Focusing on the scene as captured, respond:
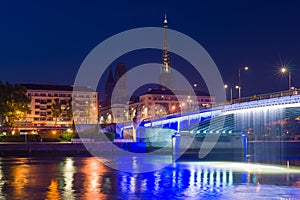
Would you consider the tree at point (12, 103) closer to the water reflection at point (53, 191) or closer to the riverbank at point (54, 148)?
the riverbank at point (54, 148)

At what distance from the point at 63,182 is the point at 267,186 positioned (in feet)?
62.5

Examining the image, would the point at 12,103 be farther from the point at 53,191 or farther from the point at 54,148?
the point at 53,191

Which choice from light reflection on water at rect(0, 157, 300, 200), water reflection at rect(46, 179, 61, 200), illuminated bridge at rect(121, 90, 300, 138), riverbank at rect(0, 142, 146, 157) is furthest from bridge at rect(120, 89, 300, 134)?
water reflection at rect(46, 179, 61, 200)

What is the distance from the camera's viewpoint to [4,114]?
4877 inches

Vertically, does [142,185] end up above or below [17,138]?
below

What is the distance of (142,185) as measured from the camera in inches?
1713

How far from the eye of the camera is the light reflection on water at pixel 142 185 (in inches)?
1452

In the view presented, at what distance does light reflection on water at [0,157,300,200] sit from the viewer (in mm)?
36875

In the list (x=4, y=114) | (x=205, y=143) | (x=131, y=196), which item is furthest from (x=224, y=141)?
(x=131, y=196)

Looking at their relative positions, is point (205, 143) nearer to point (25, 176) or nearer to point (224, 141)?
point (224, 141)

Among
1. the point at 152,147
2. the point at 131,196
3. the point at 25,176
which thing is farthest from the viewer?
the point at 152,147

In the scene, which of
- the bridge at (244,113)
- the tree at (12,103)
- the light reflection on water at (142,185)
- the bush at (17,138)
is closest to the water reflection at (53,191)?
the light reflection on water at (142,185)

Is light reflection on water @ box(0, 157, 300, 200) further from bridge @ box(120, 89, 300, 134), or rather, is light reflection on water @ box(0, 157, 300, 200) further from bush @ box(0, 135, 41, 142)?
bush @ box(0, 135, 41, 142)

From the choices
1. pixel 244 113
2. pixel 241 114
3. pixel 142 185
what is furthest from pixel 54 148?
pixel 142 185
